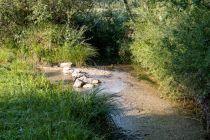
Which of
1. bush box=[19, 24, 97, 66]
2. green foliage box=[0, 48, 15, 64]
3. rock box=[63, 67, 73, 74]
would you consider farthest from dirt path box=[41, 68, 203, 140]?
bush box=[19, 24, 97, 66]

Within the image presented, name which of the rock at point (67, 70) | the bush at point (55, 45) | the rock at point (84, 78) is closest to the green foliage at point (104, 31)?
the bush at point (55, 45)

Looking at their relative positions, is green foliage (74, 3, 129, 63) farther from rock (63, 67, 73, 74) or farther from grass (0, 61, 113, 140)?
grass (0, 61, 113, 140)

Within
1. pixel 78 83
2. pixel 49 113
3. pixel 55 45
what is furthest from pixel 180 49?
pixel 55 45

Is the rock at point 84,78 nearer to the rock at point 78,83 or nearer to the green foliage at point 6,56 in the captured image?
the rock at point 78,83

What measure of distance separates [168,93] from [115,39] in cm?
636

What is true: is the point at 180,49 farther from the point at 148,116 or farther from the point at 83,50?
the point at 83,50

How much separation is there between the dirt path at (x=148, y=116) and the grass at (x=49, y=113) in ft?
2.21

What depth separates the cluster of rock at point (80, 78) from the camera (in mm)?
11180

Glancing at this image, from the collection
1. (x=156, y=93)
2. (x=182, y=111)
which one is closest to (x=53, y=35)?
(x=156, y=93)

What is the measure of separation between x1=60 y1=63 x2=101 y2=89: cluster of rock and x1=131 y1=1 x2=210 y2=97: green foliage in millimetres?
1569

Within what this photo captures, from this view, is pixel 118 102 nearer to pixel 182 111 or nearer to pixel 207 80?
pixel 182 111

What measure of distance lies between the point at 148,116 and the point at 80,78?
11.0 ft

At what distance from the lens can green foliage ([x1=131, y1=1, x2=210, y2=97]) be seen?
732 cm

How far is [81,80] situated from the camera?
11523mm
